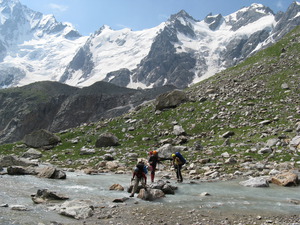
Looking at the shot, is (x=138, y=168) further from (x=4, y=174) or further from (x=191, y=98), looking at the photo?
(x=191, y=98)

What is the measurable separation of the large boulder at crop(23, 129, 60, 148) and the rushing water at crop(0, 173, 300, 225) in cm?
2393

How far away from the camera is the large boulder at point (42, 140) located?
46906mm

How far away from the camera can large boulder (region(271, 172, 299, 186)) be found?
1944 cm

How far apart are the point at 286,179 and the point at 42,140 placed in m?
38.5

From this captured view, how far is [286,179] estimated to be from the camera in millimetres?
19656

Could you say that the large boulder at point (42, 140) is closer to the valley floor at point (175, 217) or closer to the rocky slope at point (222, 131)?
the rocky slope at point (222, 131)

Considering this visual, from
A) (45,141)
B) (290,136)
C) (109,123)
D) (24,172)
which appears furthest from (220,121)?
(45,141)

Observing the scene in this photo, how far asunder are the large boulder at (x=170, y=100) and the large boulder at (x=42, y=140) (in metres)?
18.1

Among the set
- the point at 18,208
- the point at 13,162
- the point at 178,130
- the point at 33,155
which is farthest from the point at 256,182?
the point at 33,155

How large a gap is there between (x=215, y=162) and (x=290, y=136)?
27.7 feet

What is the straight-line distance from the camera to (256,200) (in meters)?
16.2

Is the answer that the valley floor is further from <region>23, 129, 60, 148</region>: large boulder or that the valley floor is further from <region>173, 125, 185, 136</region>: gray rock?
<region>23, 129, 60, 148</region>: large boulder

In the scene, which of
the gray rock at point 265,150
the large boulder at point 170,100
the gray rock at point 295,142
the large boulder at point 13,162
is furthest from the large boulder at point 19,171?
the large boulder at point 170,100

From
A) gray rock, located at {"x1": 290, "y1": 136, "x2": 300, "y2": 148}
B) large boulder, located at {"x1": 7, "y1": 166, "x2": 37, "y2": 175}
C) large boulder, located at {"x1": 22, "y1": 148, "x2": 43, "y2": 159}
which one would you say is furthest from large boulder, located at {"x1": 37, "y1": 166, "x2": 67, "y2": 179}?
gray rock, located at {"x1": 290, "y1": 136, "x2": 300, "y2": 148}
